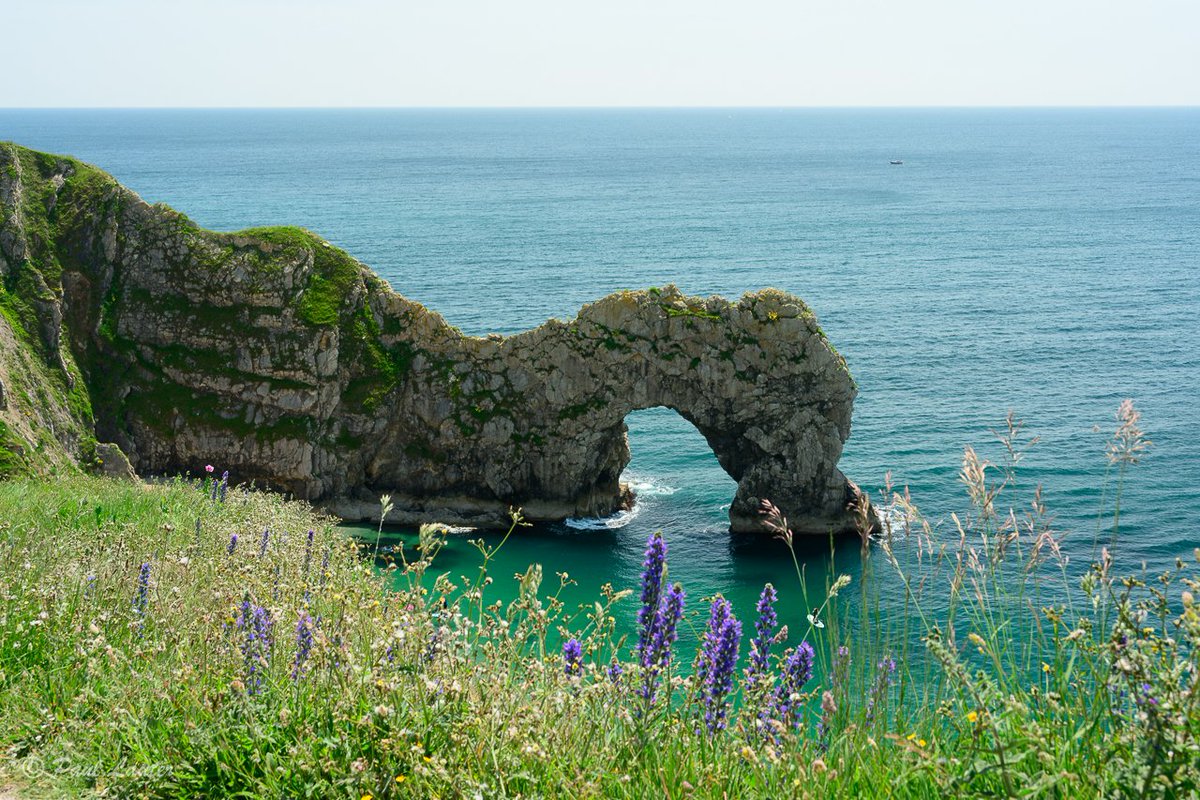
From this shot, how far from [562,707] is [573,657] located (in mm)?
878

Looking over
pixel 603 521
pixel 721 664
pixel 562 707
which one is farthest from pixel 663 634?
pixel 603 521

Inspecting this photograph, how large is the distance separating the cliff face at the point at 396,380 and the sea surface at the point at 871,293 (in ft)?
11.4

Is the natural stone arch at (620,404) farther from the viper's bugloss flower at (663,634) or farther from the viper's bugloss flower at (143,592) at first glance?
the viper's bugloss flower at (663,634)

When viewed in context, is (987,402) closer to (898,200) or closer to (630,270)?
(630,270)

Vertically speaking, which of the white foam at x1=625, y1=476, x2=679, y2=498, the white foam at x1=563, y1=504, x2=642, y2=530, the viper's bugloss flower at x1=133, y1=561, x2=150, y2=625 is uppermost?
the viper's bugloss flower at x1=133, y1=561, x2=150, y2=625

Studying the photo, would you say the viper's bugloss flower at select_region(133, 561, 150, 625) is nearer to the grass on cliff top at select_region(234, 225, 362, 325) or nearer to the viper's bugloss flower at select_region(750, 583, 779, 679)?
the viper's bugloss flower at select_region(750, 583, 779, 679)

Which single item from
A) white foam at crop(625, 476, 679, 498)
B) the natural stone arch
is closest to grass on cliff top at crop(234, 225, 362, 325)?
the natural stone arch

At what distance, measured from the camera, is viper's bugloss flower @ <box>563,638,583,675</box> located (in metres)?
7.26

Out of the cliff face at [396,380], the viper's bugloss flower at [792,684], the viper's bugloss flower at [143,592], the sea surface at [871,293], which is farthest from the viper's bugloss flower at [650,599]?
the cliff face at [396,380]

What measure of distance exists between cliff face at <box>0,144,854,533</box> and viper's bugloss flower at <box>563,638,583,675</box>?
38.7 meters

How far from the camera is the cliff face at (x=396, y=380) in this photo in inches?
1794

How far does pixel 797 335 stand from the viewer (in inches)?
1795

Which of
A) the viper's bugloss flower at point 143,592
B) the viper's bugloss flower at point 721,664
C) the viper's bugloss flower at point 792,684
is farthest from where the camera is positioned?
the viper's bugloss flower at point 143,592

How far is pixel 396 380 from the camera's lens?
46.7 meters
